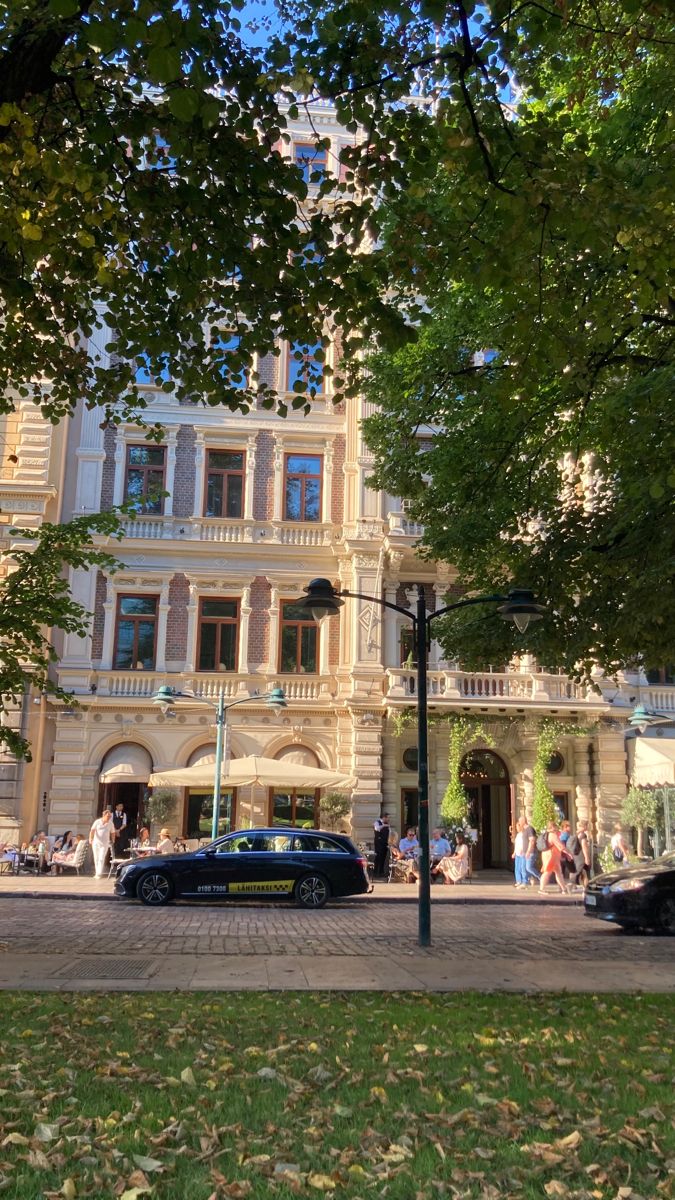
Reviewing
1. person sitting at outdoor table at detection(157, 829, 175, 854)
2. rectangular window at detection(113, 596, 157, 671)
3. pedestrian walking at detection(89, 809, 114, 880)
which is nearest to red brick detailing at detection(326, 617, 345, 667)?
rectangular window at detection(113, 596, 157, 671)

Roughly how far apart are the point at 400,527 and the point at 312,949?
717 inches

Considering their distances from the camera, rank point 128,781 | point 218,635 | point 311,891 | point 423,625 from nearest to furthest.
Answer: point 423,625 < point 311,891 < point 128,781 < point 218,635

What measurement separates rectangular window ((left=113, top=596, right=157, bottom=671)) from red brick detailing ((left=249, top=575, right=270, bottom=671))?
3.00 meters

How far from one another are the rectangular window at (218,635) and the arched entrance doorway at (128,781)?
3.18 meters

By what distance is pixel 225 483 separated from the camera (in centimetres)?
3002

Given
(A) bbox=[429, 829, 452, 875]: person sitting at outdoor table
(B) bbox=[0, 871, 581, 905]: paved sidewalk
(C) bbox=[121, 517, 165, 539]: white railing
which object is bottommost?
(B) bbox=[0, 871, 581, 905]: paved sidewalk

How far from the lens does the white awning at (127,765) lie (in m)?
27.2

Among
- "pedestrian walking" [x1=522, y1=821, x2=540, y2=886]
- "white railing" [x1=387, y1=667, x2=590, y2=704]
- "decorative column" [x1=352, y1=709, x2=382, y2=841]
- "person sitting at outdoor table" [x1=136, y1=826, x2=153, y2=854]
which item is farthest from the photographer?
"white railing" [x1=387, y1=667, x2=590, y2=704]

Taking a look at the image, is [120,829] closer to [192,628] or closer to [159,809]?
[159,809]

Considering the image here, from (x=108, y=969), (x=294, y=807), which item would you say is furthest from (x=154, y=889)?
(x=294, y=807)

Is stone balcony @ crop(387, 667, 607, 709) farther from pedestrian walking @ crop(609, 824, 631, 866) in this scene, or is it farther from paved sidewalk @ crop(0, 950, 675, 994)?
paved sidewalk @ crop(0, 950, 675, 994)

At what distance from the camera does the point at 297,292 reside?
7836mm

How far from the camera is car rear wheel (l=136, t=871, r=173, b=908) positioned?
710 inches

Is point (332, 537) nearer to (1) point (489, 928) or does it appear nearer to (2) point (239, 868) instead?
(2) point (239, 868)
